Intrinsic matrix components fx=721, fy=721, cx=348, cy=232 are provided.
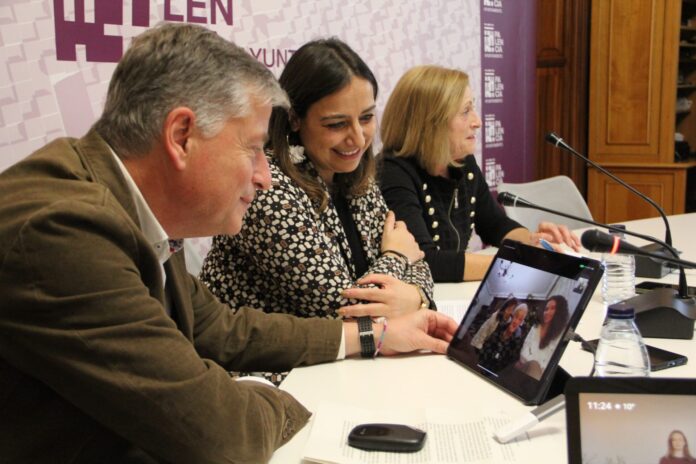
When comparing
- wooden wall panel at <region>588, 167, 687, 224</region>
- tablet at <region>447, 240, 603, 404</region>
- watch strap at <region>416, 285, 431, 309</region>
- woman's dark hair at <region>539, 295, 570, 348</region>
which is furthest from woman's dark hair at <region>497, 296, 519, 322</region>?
wooden wall panel at <region>588, 167, 687, 224</region>

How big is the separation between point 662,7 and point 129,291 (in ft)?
16.3

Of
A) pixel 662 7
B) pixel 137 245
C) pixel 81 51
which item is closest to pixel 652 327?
pixel 137 245

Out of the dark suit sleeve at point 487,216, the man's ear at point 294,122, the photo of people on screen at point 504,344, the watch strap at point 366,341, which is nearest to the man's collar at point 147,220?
the watch strap at point 366,341

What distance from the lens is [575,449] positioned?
77 cm

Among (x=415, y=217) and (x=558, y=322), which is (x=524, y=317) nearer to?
(x=558, y=322)

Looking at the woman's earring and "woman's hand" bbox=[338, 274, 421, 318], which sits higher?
the woman's earring

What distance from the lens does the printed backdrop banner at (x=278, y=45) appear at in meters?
2.16

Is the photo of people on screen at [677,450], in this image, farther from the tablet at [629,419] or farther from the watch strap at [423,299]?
the watch strap at [423,299]

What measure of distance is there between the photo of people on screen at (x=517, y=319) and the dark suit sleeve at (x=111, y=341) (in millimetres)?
511

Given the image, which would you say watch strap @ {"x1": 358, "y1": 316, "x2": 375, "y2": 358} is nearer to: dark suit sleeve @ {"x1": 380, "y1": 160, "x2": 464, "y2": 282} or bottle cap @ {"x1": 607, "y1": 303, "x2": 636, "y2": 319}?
bottle cap @ {"x1": 607, "y1": 303, "x2": 636, "y2": 319}

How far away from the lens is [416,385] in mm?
1304

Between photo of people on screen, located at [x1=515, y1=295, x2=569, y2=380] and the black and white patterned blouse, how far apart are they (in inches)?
19.2

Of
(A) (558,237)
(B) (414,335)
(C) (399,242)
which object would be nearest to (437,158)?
(A) (558,237)

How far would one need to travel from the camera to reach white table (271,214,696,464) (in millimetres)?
1078
